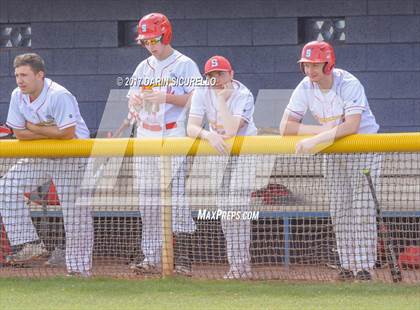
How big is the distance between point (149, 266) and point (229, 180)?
33.2 inches

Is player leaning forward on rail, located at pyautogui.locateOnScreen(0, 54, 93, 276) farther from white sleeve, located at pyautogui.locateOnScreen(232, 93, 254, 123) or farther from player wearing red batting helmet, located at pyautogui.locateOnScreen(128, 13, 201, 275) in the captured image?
white sleeve, located at pyautogui.locateOnScreen(232, 93, 254, 123)

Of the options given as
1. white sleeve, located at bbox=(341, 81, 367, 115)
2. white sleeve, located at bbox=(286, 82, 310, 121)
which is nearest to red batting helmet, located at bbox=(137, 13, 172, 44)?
white sleeve, located at bbox=(286, 82, 310, 121)

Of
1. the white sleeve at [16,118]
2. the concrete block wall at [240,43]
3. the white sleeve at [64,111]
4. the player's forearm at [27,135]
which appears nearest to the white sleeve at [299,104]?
the white sleeve at [64,111]

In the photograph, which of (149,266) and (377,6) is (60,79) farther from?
(149,266)

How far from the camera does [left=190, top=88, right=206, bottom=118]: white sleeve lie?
25.8 ft

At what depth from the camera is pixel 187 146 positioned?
7.54 m

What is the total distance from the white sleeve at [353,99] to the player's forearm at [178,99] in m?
1.24

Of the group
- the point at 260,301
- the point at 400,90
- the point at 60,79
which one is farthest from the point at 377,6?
the point at 260,301

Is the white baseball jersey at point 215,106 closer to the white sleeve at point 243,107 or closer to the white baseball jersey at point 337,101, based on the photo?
the white sleeve at point 243,107

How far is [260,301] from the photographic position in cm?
664

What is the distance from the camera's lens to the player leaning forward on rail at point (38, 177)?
7.86 m

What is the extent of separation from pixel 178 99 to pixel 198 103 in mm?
279

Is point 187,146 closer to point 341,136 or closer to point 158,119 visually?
point 158,119

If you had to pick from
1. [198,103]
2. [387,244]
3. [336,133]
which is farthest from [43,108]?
[387,244]
